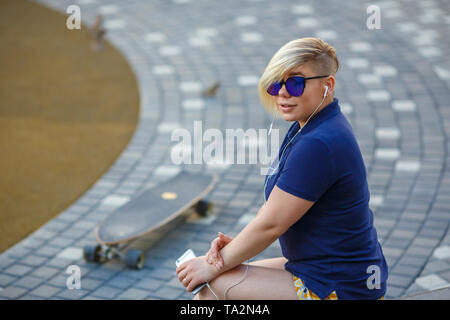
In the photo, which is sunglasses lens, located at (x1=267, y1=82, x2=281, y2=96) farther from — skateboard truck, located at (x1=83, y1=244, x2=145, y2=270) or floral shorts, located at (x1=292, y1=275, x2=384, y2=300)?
skateboard truck, located at (x1=83, y1=244, x2=145, y2=270)

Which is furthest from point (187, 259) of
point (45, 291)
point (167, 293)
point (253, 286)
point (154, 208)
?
point (154, 208)

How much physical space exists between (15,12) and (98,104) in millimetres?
4262

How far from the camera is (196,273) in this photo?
245 cm

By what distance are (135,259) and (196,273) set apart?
1.83m

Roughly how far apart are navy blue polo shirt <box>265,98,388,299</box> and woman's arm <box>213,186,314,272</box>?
0.14ft

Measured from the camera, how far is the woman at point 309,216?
89.5 inches

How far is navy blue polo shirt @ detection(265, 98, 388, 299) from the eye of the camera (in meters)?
2.25

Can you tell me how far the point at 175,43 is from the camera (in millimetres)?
8695

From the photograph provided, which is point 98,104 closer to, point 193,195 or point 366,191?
point 193,195

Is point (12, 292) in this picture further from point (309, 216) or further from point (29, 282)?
point (309, 216)

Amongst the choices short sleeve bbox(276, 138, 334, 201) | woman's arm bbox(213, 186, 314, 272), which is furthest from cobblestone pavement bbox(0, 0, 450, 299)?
short sleeve bbox(276, 138, 334, 201)

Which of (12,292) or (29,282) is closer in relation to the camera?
(12,292)

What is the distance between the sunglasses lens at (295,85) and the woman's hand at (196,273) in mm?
884
